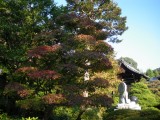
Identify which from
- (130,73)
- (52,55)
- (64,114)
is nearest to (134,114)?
(52,55)

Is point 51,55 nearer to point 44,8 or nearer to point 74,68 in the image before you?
point 74,68

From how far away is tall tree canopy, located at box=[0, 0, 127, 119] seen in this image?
11492 millimetres

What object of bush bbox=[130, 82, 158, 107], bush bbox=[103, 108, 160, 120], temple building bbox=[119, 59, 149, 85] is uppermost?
temple building bbox=[119, 59, 149, 85]

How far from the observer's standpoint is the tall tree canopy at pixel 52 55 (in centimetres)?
1149

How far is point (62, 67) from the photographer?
11.5 meters

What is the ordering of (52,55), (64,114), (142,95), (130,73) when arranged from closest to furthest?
(52,55)
(64,114)
(142,95)
(130,73)

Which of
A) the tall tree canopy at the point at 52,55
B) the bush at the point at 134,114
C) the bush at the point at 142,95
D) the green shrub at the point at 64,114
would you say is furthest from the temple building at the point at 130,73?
the bush at the point at 134,114

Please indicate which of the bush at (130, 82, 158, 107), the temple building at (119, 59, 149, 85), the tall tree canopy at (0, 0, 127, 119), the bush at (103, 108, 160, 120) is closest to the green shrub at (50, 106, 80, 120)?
the tall tree canopy at (0, 0, 127, 119)

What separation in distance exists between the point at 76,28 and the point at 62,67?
269cm

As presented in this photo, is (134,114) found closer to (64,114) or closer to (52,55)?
(52,55)

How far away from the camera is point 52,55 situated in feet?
40.3

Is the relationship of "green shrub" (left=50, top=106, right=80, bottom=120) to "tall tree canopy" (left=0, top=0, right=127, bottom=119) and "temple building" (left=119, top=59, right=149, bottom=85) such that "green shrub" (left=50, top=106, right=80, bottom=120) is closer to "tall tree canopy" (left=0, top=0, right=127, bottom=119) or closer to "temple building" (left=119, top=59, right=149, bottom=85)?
"tall tree canopy" (left=0, top=0, right=127, bottom=119)

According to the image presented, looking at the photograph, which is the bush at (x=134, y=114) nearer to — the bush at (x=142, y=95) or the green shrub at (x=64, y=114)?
the green shrub at (x=64, y=114)

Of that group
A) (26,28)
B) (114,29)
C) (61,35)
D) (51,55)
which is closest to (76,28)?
(61,35)
